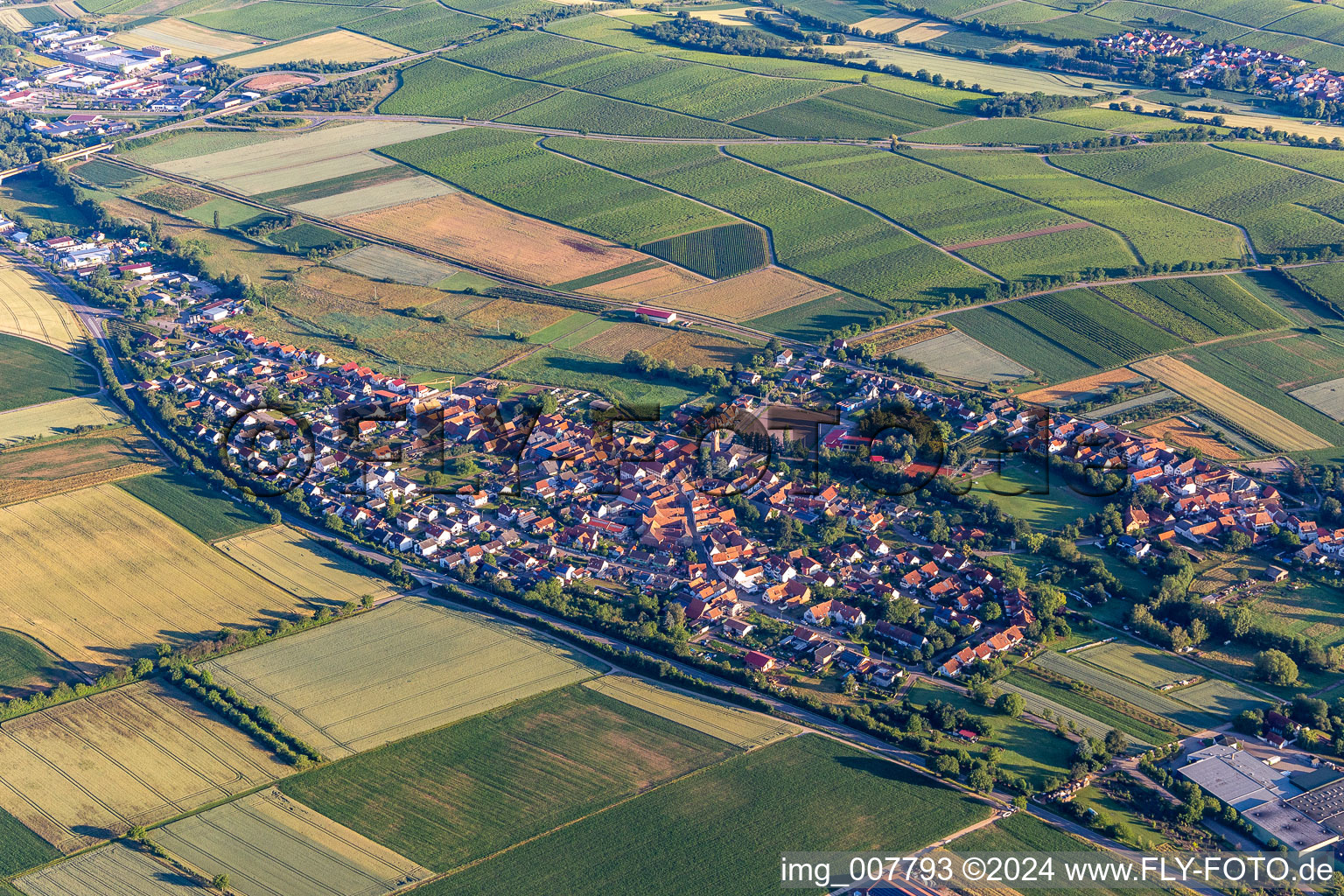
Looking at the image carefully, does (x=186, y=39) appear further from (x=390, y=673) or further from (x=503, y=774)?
(x=503, y=774)

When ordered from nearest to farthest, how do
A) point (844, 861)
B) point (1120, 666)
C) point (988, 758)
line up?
1. point (844, 861)
2. point (988, 758)
3. point (1120, 666)

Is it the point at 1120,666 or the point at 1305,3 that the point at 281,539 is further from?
the point at 1305,3

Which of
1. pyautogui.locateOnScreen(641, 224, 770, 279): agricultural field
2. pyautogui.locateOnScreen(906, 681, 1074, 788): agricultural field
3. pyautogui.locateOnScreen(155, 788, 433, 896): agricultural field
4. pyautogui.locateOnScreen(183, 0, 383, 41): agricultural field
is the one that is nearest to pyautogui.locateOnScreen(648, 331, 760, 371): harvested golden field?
pyautogui.locateOnScreen(641, 224, 770, 279): agricultural field

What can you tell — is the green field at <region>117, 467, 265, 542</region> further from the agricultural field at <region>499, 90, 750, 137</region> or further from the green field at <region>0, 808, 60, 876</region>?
the agricultural field at <region>499, 90, 750, 137</region>

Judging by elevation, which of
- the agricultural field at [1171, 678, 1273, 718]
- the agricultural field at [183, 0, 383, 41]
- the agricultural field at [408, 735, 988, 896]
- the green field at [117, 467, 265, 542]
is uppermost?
the agricultural field at [183, 0, 383, 41]

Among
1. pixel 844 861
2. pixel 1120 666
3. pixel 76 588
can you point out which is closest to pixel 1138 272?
pixel 1120 666

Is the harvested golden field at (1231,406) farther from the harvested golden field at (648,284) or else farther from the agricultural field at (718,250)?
the harvested golden field at (648,284)

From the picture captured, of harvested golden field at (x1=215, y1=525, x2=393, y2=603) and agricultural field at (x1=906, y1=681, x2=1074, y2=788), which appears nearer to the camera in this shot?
agricultural field at (x1=906, y1=681, x2=1074, y2=788)

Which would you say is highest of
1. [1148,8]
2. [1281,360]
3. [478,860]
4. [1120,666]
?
[1148,8]
